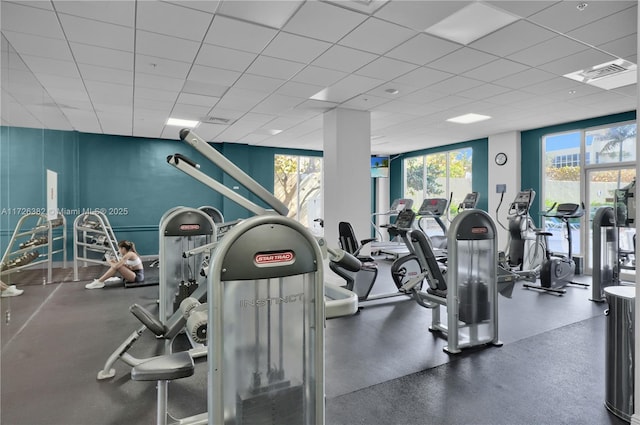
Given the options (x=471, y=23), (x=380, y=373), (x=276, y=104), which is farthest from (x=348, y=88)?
(x=380, y=373)

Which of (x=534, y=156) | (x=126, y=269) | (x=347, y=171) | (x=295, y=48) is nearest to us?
(x=295, y=48)

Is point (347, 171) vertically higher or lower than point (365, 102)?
lower

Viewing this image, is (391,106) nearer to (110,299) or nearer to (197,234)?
(197,234)

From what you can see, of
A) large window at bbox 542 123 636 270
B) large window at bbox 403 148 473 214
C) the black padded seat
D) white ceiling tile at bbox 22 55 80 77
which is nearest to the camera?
the black padded seat

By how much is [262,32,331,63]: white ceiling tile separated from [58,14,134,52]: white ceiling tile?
1299 mm

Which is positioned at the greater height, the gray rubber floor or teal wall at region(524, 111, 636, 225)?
teal wall at region(524, 111, 636, 225)

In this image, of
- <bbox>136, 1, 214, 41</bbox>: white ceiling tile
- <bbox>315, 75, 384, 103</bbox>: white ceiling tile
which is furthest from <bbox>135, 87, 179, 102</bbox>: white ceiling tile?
<bbox>315, 75, 384, 103</bbox>: white ceiling tile

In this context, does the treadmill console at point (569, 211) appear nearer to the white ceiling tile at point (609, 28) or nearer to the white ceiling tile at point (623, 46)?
the white ceiling tile at point (623, 46)

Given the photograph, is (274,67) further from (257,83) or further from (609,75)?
(609,75)

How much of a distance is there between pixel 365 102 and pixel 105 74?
138 inches

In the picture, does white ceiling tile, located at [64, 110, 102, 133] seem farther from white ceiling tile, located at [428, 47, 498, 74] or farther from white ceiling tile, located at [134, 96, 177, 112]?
white ceiling tile, located at [428, 47, 498, 74]

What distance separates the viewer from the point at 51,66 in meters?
4.12

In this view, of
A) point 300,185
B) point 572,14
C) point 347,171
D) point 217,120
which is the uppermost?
point 217,120

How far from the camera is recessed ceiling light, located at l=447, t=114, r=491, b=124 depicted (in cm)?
658
